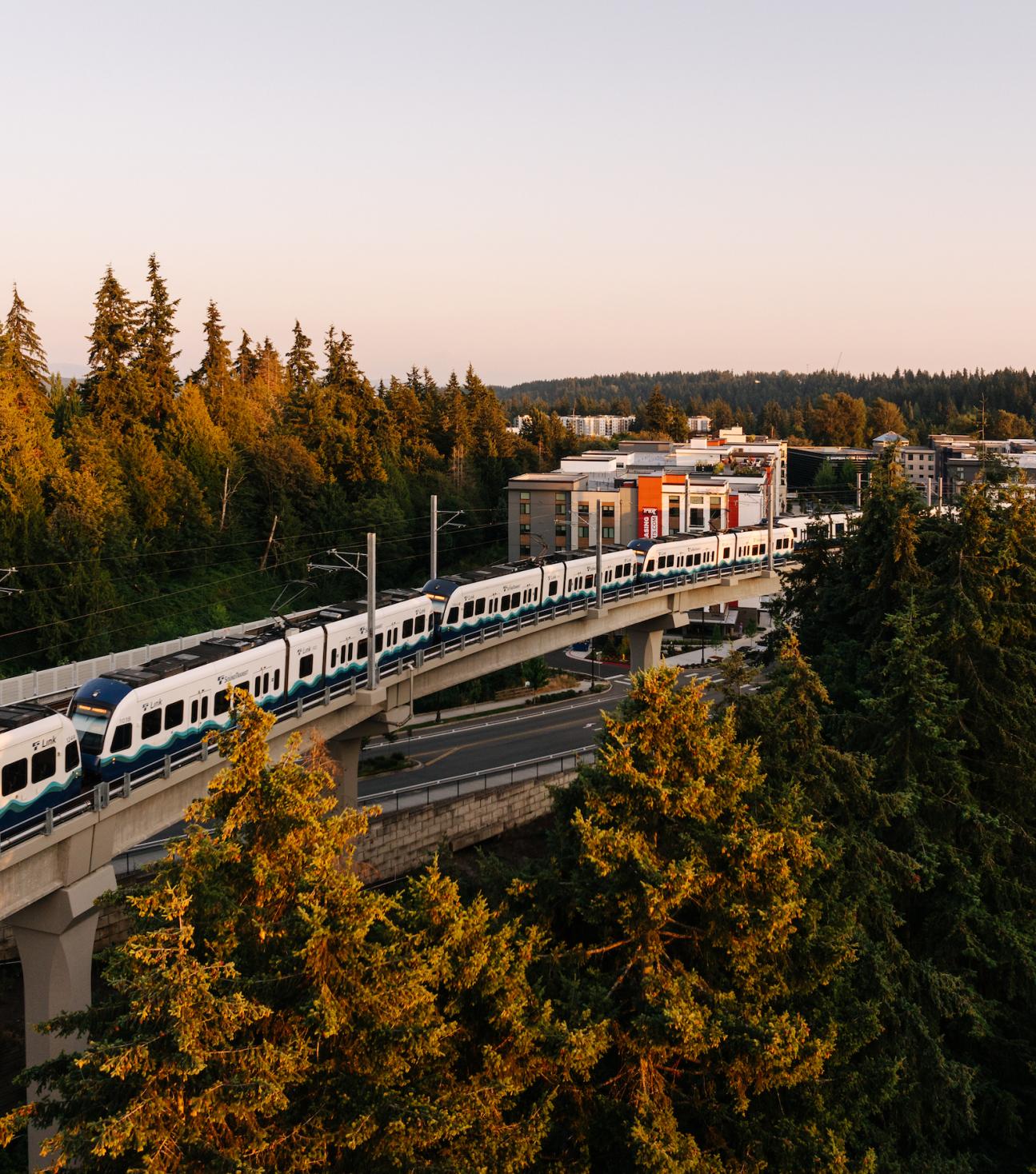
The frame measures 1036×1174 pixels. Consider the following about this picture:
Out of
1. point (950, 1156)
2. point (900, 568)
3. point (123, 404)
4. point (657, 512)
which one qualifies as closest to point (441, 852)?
point (950, 1156)

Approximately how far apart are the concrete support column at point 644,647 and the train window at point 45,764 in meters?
37.9

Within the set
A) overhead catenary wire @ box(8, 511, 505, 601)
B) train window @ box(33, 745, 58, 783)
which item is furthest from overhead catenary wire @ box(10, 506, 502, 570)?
train window @ box(33, 745, 58, 783)

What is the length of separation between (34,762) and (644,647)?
39.2 m

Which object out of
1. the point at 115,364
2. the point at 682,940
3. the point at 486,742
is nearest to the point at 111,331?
the point at 115,364

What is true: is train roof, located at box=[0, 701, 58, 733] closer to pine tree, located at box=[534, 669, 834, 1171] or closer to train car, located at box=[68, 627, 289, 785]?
train car, located at box=[68, 627, 289, 785]

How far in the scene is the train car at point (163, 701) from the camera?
2573 cm

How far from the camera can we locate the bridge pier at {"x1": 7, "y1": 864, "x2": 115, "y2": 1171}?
24603 millimetres

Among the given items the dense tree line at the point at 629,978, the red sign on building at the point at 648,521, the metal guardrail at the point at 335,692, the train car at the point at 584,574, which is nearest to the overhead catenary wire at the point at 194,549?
the red sign on building at the point at 648,521

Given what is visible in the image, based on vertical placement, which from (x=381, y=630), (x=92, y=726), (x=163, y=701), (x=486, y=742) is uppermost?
(x=381, y=630)

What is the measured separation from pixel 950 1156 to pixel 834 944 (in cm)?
706

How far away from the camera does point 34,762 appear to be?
2325 centimetres

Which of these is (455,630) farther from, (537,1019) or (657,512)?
(657,512)

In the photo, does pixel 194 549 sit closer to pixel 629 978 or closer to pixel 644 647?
pixel 644 647

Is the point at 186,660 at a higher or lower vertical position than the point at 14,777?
higher
